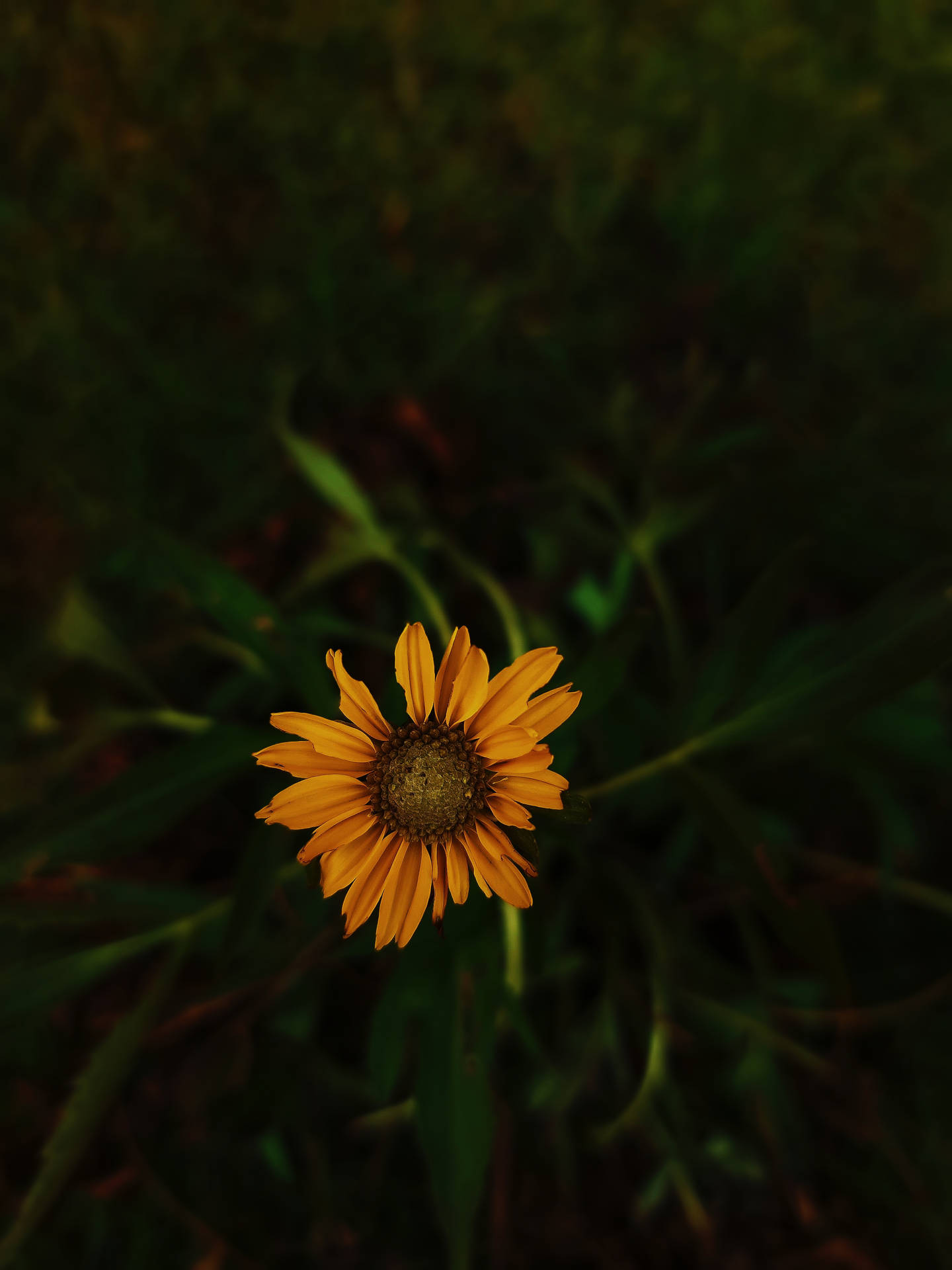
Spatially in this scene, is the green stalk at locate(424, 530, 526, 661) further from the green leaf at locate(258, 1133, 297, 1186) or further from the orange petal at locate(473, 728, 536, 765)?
the green leaf at locate(258, 1133, 297, 1186)

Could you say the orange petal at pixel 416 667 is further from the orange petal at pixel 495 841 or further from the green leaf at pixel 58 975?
the green leaf at pixel 58 975

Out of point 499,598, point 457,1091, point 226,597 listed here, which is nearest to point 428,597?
point 499,598

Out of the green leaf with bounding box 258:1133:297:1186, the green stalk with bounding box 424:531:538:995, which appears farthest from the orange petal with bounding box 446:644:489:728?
the green leaf with bounding box 258:1133:297:1186

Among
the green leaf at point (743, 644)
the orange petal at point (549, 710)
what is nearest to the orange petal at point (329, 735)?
the orange petal at point (549, 710)

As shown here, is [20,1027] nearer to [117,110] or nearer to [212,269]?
[212,269]

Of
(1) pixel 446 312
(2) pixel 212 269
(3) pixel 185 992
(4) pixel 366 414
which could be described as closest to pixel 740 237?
(1) pixel 446 312

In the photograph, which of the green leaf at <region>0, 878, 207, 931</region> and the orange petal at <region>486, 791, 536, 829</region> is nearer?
the orange petal at <region>486, 791, 536, 829</region>

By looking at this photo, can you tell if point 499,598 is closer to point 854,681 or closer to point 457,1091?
point 854,681
